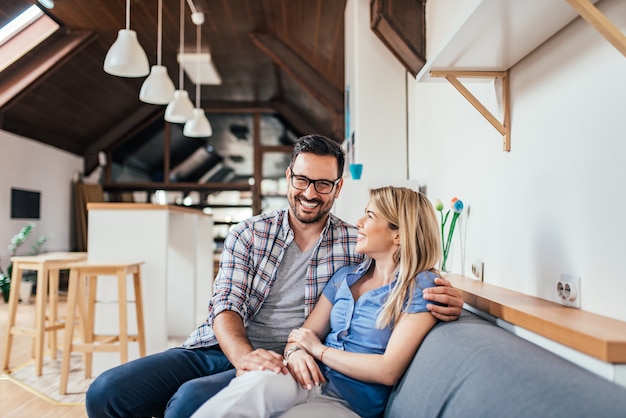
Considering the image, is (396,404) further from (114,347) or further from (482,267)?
(114,347)

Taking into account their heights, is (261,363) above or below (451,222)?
below

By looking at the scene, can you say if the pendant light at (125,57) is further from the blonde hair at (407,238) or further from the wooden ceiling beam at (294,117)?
the wooden ceiling beam at (294,117)

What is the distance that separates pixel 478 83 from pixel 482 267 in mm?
736

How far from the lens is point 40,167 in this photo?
8711 mm

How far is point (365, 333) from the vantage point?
168cm

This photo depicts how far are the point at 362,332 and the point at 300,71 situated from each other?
19.5ft

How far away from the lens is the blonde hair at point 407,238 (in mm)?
1611

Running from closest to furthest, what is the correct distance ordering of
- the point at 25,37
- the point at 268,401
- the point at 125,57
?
1. the point at 268,401
2. the point at 125,57
3. the point at 25,37

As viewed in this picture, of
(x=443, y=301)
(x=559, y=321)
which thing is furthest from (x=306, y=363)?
(x=559, y=321)

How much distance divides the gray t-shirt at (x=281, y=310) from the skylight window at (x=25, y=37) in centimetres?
566

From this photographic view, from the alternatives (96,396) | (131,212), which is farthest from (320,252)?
(131,212)

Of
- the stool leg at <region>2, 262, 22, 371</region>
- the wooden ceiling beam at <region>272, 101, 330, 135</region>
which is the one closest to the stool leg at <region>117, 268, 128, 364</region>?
the stool leg at <region>2, 262, 22, 371</region>

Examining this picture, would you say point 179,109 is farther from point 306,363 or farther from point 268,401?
point 268,401

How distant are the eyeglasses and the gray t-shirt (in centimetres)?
23
